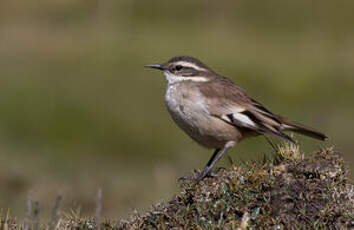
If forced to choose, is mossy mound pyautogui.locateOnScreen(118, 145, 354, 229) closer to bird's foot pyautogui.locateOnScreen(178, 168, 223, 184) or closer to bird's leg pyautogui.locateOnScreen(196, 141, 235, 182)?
bird's foot pyautogui.locateOnScreen(178, 168, 223, 184)

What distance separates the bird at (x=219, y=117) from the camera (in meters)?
8.70

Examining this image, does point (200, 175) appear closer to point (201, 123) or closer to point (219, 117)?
point (201, 123)

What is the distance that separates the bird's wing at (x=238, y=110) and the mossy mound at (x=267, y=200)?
105 centimetres

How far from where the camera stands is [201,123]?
8.66 m

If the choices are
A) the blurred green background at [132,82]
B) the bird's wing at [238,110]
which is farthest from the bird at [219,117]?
the blurred green background at [132,82]

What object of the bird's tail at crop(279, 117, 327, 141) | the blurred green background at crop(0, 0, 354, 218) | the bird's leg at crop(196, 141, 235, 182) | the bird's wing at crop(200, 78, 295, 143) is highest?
the bird's wing at crop(200, 78, 295, 143)

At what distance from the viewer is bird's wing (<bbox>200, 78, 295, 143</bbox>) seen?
8727 millimetres

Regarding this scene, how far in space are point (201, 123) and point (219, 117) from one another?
0.25 m

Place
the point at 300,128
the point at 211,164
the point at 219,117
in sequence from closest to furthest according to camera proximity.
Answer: the point at 211,164 < the point at 219,117 < the point at 300,128

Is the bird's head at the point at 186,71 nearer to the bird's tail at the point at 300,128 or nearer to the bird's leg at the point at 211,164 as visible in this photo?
the bird's leg at the point at 211,164

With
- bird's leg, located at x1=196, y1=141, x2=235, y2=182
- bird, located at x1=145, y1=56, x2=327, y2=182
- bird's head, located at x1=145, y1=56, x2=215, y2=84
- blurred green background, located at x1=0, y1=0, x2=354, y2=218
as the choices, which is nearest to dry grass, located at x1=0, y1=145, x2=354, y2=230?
bird's leg, located at x1=196, y1=141, x2=235, y2=182

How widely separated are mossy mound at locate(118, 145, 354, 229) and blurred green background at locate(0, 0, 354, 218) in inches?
72.9

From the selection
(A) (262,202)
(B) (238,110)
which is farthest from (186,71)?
(A) (262,202)

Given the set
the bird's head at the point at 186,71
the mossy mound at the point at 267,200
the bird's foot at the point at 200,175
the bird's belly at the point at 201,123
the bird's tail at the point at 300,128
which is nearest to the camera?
the mossy mound at the point at 267,200
